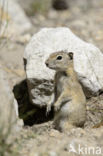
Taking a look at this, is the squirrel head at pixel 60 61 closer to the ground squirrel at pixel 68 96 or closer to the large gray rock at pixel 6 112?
Result: the ground squirrel at pixel 68 96

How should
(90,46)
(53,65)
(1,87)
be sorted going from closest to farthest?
(1,87), (53,65), (90,46)

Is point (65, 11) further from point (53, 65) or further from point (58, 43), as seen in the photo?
point (53, 65)

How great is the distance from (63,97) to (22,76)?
6.56ft

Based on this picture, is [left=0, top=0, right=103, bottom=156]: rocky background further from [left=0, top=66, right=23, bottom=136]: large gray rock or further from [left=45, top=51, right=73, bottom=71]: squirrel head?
[left=45, top=51, right=73, bottom=71]: squirrel head

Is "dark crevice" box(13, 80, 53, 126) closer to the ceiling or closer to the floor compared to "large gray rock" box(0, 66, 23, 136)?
closer to the floor

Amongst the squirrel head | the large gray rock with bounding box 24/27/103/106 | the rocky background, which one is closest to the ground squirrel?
the squirrel head

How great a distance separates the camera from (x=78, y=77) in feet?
18.4

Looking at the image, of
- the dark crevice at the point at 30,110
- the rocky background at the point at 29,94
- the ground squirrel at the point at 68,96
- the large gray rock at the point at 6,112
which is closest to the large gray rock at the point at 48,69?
the rocky background at the point at 29,94

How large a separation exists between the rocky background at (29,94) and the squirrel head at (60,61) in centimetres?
66

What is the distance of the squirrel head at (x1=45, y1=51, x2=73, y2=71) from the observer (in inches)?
199

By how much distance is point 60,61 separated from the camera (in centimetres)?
514

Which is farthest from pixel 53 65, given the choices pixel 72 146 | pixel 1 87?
pixel 72 146

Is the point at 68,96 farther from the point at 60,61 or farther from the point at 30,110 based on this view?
the point at 30,110

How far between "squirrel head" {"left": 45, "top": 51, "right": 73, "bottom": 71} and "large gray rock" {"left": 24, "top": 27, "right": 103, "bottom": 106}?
305 mm
